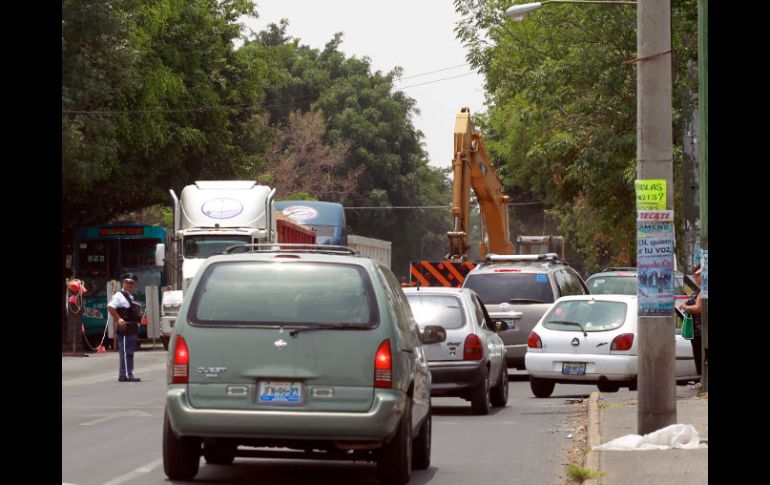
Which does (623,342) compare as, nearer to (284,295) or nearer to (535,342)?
(535,342)

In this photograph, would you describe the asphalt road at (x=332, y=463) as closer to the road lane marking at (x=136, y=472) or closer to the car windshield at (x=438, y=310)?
the road lane marking at (x=136, y=472)

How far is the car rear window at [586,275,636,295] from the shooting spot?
32.7 metres

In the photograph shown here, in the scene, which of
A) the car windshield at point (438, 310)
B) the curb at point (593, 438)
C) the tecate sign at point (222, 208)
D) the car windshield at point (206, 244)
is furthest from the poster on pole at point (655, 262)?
the tecate sign at point (222, 208)

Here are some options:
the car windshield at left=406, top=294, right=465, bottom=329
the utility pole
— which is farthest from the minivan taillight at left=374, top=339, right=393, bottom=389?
the car windshield at left=406, top=294, right=465, bottom=329

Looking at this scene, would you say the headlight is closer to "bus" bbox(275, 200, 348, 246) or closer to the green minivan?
"bus" bbox(275, 200, 348, 246)

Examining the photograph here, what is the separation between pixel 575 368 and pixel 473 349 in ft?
10.5

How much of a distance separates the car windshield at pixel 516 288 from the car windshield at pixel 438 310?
7.41m

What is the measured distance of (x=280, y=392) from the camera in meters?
11.3

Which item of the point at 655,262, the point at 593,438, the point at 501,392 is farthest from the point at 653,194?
the point at 501,392

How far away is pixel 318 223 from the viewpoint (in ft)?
162

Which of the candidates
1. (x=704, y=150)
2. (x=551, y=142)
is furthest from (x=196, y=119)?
(x=704, y=150)
